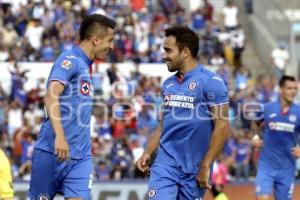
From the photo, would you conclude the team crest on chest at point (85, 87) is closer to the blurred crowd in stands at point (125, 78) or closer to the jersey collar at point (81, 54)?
the jersey collar at point (81, 54)

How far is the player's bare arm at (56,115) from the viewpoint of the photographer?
9.40 m

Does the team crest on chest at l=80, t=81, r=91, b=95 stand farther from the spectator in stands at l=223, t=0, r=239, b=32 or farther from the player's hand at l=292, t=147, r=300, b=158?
the spectator in stands at l=223, t=0, r=239, b=32

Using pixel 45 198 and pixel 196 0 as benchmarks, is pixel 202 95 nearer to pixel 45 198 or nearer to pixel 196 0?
pixel 45 198

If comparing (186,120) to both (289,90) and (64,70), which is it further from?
(289,90)

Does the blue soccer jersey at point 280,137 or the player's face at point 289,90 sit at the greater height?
the player's face at point 289,90

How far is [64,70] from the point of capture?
9.88 metres

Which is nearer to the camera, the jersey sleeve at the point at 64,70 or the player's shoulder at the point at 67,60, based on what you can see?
the jersey sleeve at the point at 64,70

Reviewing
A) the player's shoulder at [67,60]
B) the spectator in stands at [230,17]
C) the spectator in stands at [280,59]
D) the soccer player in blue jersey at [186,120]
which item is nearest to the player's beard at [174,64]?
the soccer player in blue jersey at [186,120]

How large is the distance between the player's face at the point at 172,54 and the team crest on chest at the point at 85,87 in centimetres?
87

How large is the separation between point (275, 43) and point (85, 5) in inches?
231

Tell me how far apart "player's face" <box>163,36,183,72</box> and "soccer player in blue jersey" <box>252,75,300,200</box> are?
15.2ft

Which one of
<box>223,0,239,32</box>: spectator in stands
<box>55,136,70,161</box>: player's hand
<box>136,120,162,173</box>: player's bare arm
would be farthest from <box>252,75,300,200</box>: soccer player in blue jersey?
<box>223,0,239,32</box>: spectator in stands

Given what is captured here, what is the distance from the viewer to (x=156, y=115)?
22.5 metres

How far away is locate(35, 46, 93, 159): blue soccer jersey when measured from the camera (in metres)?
9.98
